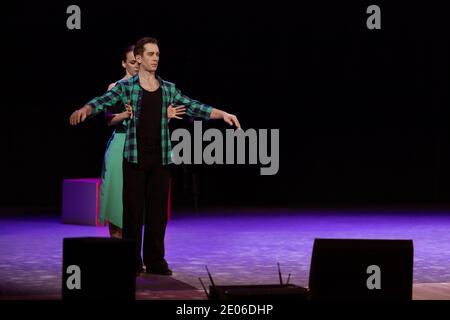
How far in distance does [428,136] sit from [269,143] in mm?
2201

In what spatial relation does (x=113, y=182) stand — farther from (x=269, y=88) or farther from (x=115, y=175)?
(x=269, y=88)

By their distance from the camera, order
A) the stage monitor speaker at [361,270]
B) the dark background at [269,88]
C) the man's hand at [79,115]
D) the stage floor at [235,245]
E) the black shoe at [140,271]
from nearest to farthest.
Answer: the stage monitor speaker at [361,270], the man's hand at [79,115], the stage floor at [235,245], the black shoe at [140,271], the dark background at [269,88]

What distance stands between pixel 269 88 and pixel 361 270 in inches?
305

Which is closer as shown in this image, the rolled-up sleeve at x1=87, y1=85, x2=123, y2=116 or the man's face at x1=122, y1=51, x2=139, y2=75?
the rolled-up sleeve at x1=87, y1=85, x2=123, y2=116

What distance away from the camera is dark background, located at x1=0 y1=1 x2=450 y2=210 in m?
11.0

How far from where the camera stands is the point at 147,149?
592 cm

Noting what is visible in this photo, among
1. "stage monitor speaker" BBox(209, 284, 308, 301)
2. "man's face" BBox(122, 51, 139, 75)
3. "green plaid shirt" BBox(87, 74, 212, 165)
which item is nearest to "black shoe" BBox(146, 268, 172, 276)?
"green plaid shirt" BBox(87, 74, 212, 165)

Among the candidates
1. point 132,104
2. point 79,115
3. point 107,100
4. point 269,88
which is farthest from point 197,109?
point 269,88

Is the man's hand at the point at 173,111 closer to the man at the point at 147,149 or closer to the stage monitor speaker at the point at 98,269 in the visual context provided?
the man at the point at 147,149

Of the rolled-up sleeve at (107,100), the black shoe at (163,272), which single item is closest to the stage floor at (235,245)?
the black shoe at (163,272)

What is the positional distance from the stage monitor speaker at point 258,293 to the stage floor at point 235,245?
47.1 inches

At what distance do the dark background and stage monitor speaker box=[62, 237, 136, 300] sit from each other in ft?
22.1

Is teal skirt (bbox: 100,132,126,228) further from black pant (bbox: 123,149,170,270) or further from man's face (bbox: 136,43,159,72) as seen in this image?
man's face (bbox: 136,43,159,72)

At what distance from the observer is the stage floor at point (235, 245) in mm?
5724
